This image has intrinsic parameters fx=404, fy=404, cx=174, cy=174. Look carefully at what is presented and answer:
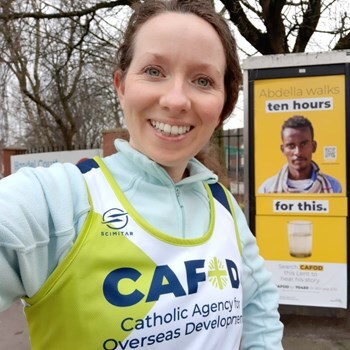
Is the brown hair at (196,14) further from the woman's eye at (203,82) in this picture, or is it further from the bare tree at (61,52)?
the bare tree at (61,52)

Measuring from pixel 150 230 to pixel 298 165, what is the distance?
10.1 ft

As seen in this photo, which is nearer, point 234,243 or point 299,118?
point 234,243

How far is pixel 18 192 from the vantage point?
83 centimetres

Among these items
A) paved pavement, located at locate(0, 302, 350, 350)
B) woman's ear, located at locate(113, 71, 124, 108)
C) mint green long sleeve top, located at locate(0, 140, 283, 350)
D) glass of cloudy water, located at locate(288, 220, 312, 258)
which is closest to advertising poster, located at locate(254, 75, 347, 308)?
glass of cloudy water, located at locate(288, 220, 312, 258)

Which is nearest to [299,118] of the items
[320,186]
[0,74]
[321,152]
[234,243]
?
[321,152]

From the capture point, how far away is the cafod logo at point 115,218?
94 centimetres

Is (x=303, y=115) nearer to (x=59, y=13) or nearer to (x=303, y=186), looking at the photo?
(x=303, y=186)

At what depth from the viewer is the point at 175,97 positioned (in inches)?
40.8

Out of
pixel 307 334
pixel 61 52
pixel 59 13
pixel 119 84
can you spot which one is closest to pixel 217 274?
pixel 119 84

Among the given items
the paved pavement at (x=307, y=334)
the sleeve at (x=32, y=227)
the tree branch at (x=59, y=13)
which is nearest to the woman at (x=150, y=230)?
the sleeve at (x=32, y=227)

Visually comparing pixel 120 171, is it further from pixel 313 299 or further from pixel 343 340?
pixel 343 340

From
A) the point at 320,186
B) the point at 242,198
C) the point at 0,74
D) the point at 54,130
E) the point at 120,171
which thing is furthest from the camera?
the point at 54,130

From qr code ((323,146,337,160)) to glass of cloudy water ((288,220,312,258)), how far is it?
63 cm

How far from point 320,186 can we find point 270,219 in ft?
1.81
